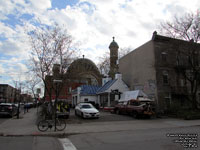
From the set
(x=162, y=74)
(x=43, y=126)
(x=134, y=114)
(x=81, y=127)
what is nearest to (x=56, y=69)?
(x=81, y=127)

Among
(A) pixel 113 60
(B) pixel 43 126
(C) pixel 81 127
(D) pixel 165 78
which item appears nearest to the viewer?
(B) pixel 43 126

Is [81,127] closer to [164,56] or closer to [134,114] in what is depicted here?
[134,114]

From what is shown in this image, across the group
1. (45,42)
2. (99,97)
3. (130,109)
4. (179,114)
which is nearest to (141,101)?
(130,109)

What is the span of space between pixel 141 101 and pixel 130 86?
36.8 ft

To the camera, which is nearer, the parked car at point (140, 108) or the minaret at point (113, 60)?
the parked car at point (140, 108)

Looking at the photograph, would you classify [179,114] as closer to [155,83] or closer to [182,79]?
[155,83]

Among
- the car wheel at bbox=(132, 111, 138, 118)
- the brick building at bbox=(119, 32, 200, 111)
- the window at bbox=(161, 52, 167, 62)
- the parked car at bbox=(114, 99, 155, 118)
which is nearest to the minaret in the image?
the brick building at bbox=(119, 32, 200, 111)

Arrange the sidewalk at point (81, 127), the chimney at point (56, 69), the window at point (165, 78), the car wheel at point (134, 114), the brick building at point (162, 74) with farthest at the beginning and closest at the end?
the window at point (165, 78), the brick building at point (162, 74), the car wheel at point (134, 114), the chimney at point (56, 69), the sidewalk at point (81, 127)

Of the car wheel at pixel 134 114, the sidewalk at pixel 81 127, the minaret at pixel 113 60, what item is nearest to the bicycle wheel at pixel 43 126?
the sidewalk at pixel 81 127

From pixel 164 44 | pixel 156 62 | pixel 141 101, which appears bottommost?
pixel 141 101

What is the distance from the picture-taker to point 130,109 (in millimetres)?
19875

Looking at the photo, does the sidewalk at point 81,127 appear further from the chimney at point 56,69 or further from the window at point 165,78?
the window at point 165,78

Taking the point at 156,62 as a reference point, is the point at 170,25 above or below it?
above

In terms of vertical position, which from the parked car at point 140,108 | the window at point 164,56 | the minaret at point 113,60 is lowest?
the parked car at point 140,108
